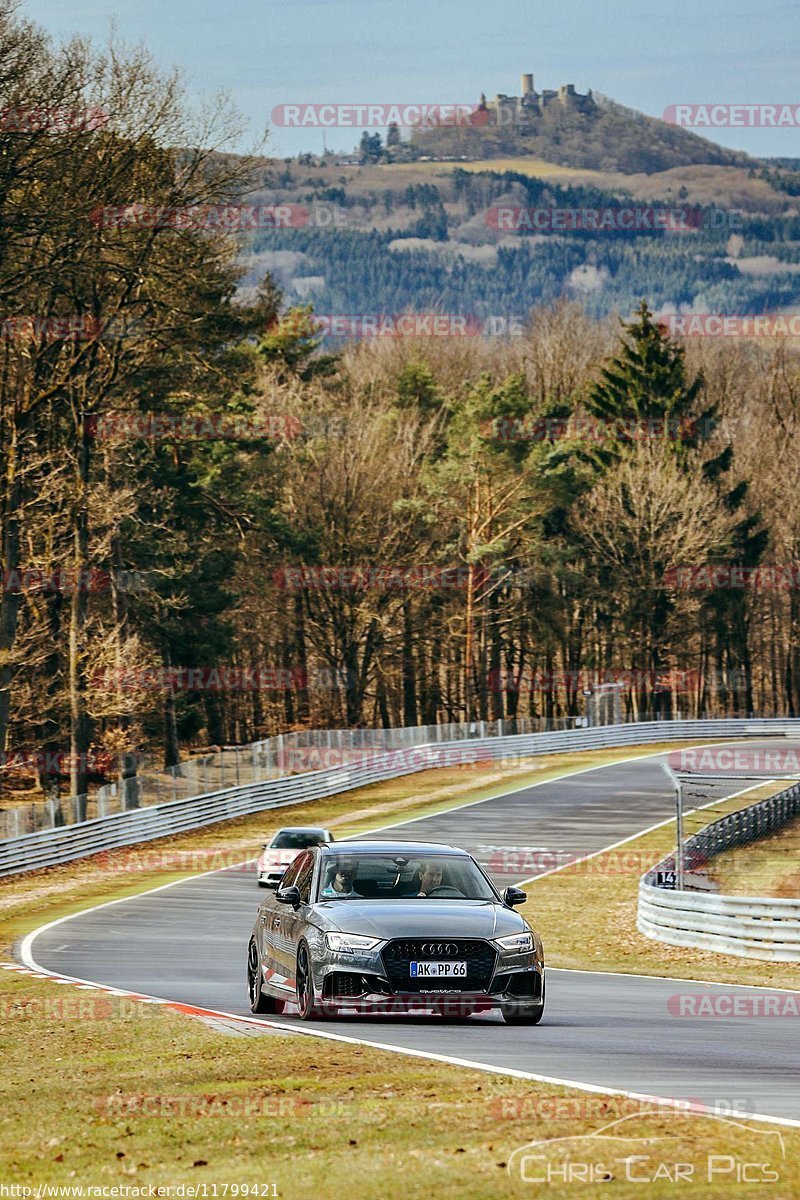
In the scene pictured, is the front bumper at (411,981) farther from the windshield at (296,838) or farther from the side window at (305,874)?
the windshield at (296,838)

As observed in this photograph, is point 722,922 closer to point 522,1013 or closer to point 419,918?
point 522,1013

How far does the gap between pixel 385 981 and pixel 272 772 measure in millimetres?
43728

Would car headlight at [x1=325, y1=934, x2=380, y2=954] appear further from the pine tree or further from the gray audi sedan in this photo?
the pine tree

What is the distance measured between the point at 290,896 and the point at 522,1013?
2220 millimetres

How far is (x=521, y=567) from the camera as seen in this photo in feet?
290

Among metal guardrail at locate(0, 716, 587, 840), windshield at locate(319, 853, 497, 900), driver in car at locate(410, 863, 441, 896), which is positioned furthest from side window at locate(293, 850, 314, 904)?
metal guardrail at locate(0, 716, 587, 840)

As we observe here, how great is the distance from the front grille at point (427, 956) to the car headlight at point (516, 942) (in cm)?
17

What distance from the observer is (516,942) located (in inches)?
573

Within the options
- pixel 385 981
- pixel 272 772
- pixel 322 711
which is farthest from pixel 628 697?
pixel 385 981

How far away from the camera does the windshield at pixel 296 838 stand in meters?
37.7

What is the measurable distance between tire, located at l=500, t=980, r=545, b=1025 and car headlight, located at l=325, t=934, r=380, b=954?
125 cm

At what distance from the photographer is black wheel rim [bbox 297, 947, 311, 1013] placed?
48.7ft

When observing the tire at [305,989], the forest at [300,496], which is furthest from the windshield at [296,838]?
the tire at [305,989]

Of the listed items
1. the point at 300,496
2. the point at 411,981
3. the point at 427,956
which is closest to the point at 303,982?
the point at 411,981
